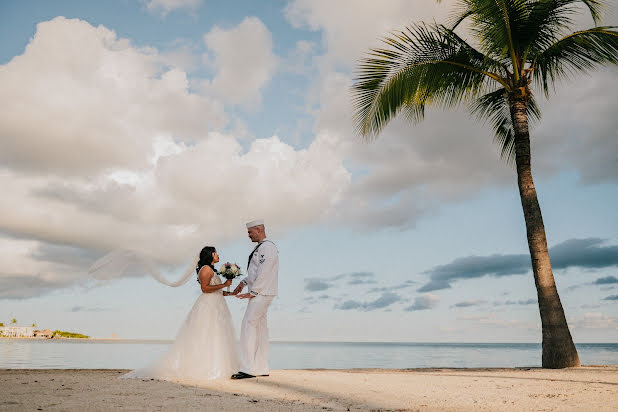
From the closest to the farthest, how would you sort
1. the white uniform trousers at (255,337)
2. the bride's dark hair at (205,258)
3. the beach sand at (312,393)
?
the beach sand at (312,393) → the white uniform trousers at (255,337) → the bride's dark hair at (205,258)

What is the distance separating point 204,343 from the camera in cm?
725

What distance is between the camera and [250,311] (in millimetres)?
7449

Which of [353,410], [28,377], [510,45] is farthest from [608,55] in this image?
[28,377]

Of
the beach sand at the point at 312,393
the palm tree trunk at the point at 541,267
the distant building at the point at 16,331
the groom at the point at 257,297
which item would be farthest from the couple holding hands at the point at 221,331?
the distant building at the point at 16,331

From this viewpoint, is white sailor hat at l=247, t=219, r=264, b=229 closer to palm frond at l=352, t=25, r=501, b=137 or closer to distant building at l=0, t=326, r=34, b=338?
palm frond at l=352, t=25, r=501, b=137

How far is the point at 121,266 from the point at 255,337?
Result: 251cm

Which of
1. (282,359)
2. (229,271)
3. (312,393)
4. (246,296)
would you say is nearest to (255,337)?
(246,296)

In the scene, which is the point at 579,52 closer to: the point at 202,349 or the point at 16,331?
the point at 202,349

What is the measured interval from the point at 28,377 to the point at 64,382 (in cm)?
83

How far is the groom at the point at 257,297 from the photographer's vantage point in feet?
23.8

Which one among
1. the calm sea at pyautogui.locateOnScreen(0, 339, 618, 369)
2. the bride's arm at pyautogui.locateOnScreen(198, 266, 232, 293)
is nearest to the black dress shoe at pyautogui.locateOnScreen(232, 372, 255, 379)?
the bride's arm at pyautogui.locateOnScreen(198, 266, 232, 293)

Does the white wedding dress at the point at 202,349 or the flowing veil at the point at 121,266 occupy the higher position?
the flowing veil at the point at 121,266

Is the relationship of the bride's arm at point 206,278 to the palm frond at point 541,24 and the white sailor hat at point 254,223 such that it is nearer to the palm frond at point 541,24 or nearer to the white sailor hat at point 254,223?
the white sailor hat at point 254,223

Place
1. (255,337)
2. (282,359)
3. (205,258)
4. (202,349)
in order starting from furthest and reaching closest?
(282,359)
(205,258)
(255,337)
(202,349)
